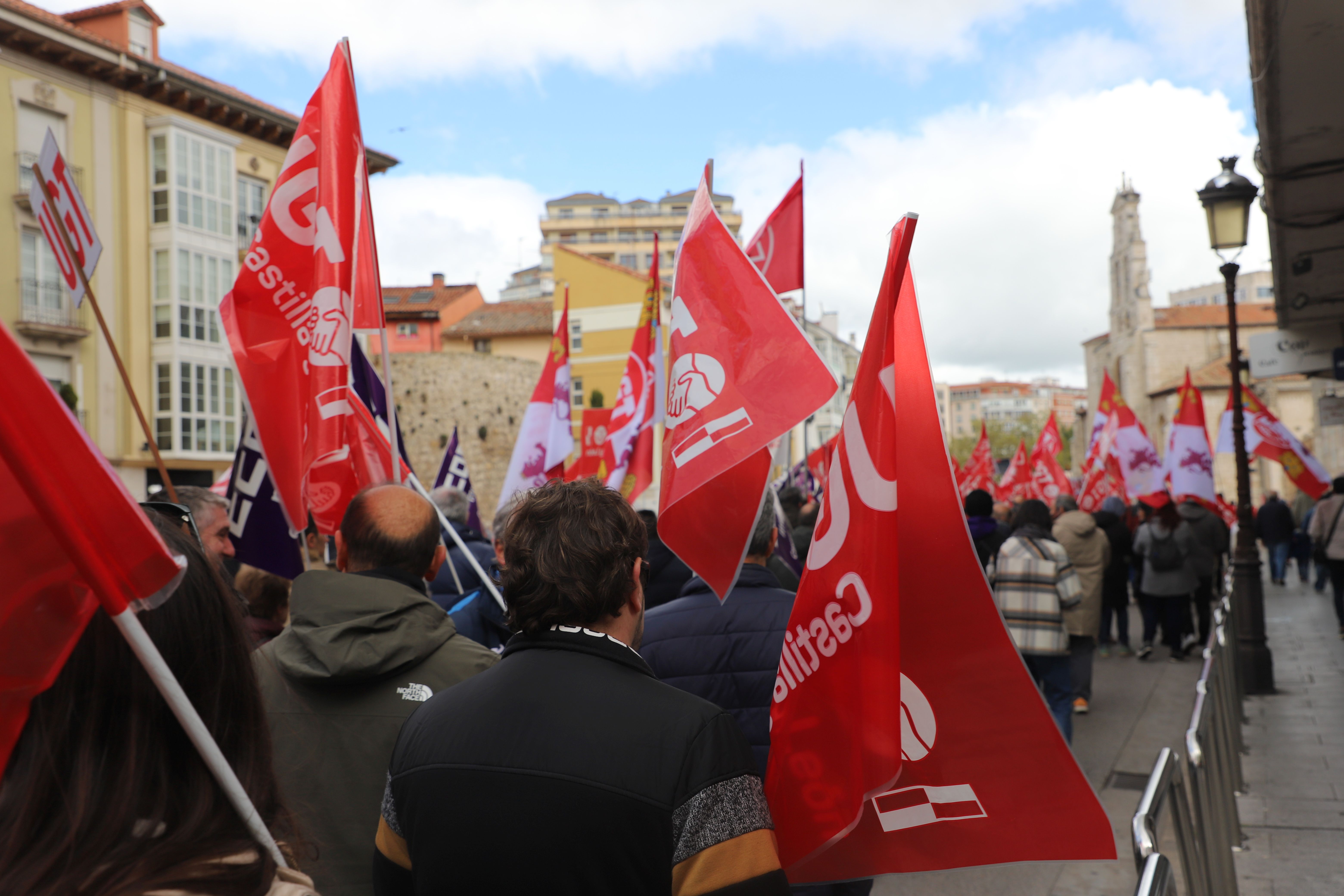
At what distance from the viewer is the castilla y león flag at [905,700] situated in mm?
2223

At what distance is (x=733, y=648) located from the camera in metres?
Answer: 3.38

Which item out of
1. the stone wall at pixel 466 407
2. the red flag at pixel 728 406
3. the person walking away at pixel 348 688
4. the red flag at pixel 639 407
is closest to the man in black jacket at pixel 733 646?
the red flag at pixel 728 406

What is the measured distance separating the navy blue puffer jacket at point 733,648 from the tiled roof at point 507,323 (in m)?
49.1

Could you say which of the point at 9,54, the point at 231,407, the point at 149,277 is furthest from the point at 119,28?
the point at 231,407

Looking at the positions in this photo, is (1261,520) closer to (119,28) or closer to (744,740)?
(744,740)

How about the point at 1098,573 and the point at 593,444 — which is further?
the point at 593,444

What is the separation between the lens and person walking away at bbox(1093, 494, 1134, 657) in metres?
11.8

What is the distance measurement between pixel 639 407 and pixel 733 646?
7.11 meters

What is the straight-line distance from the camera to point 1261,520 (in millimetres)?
20656

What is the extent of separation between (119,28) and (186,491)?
2937cm

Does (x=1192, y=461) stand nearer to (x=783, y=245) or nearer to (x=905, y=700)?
(x=783, y=245)

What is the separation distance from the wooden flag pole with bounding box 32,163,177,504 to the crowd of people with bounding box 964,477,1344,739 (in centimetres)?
301

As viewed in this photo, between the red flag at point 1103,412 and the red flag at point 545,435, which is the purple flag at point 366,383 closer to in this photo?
the red flag at point 545,435

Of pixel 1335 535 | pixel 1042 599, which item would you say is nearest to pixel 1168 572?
pixel 1335 535
